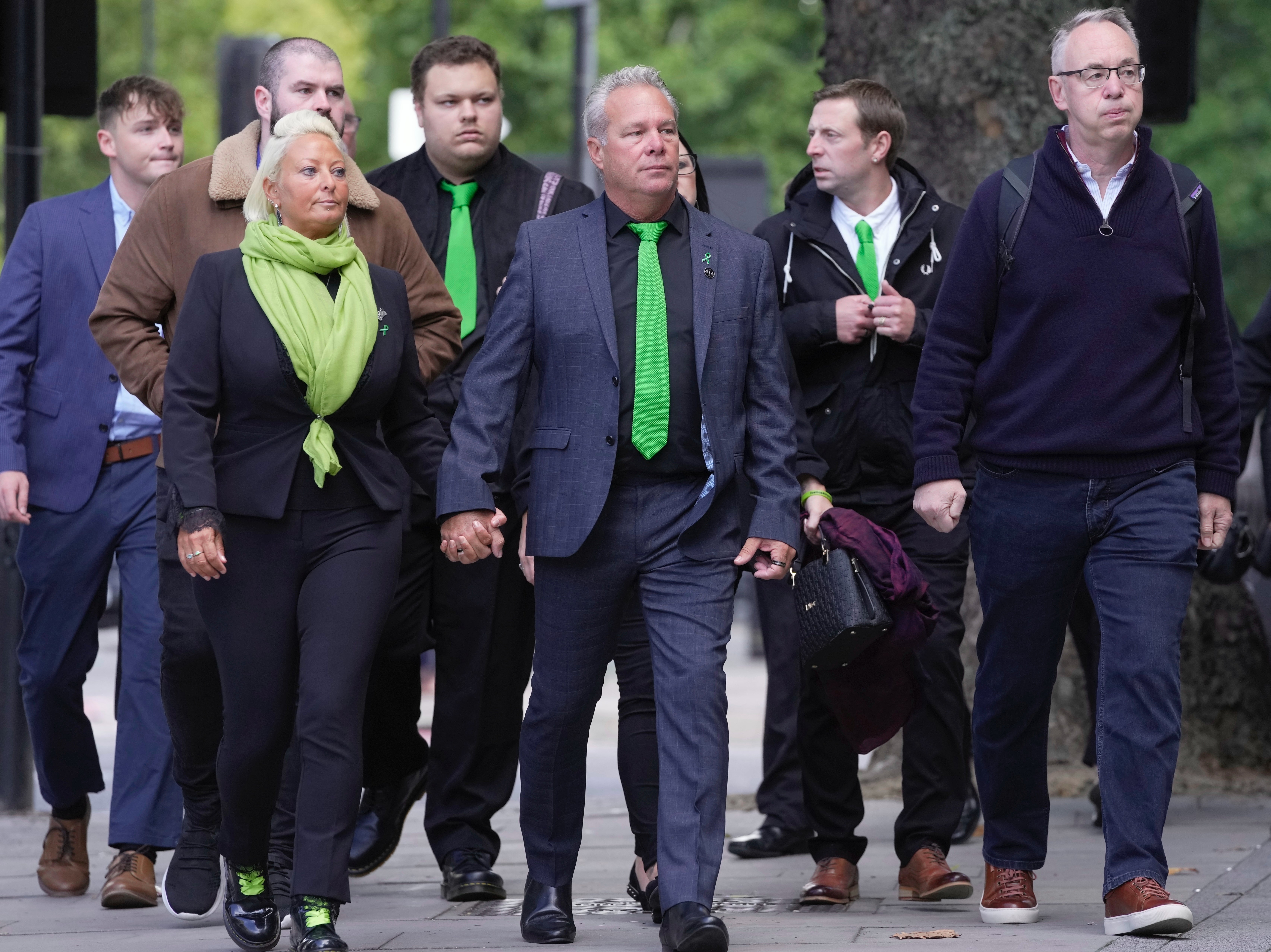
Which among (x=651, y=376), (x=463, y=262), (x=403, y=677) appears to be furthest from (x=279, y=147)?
(x=403, y=677)

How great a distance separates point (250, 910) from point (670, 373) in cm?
175

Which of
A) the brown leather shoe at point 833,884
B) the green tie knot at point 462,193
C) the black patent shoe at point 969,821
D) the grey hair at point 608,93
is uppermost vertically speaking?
the grey hair at point 608,93

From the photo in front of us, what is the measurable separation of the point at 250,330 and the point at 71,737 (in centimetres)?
219

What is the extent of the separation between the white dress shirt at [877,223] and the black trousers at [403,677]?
1.60m

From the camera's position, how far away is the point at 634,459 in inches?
220

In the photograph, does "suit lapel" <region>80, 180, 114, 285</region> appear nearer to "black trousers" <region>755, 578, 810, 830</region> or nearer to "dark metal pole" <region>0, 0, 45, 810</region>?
"dark metal pole" <region>0, 0, 45, 810</region>

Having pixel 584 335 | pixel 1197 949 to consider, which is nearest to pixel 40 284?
pixel 584 335

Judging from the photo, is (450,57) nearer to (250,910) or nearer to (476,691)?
(476,691)

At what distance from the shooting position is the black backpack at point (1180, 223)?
18.8 ft

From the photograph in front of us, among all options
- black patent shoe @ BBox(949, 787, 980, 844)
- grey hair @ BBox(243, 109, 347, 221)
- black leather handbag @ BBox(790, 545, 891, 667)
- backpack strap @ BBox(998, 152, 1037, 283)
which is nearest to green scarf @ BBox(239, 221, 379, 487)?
grey hair @ BBox(243, 109, 347, 221)

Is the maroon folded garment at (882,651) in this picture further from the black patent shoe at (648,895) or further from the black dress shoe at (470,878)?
the black dress shoe at (470,878)

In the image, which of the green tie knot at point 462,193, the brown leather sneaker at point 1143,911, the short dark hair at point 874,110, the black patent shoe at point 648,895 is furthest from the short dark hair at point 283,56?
the brown leather sneaker at point 1143,911

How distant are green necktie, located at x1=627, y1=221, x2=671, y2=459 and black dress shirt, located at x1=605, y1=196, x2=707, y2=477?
14mm

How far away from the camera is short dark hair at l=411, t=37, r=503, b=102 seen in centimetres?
694
